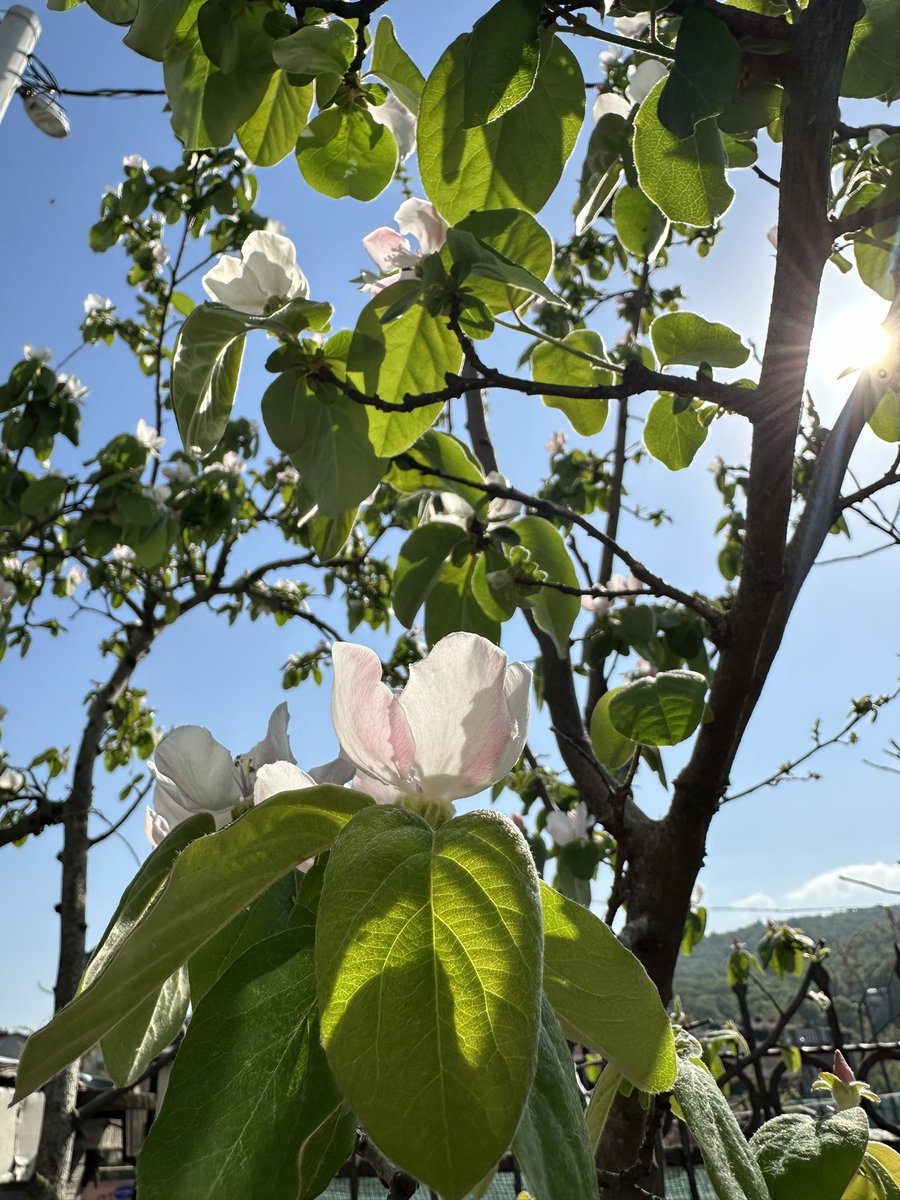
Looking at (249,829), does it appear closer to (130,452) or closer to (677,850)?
(677,850)

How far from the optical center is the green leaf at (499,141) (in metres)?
0.58

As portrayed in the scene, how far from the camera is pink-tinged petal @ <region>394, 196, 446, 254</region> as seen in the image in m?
0.75

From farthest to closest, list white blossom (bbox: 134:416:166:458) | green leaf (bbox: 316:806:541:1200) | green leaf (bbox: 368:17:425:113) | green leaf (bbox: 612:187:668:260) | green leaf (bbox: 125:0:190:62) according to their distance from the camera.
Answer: white blossom (bbox: 134:416:166:458)
green leaf (bbox: 612:187:668:260)
green leaf (bbox: 368:17:425:113)
green leaf (bbox: 125:0:190:62)
green leaf (bbox: 316:806:541:1200)

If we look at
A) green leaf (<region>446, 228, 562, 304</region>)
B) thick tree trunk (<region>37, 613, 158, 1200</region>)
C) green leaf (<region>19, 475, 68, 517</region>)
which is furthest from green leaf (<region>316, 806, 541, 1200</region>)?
thick tree trunk (<region>37, 613, 158, 1200</region>)

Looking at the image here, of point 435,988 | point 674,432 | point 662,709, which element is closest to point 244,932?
point 435,988

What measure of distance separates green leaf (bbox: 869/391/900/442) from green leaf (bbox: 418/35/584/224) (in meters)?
0.38

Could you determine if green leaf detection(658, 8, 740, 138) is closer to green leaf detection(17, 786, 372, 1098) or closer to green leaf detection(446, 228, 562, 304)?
green leaf detection(446, 228, 562, 304)

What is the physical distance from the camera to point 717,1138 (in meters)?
0.36

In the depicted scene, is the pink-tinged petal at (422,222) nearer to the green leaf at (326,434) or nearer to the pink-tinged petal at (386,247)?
the pink-tinged petal at (386,247)

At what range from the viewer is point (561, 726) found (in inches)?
46.6

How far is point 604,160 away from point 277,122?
0.27m

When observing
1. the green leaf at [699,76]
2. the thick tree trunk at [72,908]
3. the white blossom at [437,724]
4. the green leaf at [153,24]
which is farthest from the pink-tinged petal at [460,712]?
the thick tree trunk at [72,908]

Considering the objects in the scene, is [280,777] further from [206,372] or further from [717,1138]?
[206,372]

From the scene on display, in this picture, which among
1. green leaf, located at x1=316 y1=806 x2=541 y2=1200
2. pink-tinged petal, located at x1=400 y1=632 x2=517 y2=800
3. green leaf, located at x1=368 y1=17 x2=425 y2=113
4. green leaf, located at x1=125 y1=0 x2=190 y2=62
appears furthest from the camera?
green leaf, located at x1=368 y1=17 x2=425 y2=113
